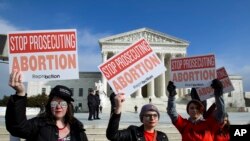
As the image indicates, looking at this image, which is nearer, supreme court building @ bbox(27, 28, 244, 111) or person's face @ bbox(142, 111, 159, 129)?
person's face @ bbox(142, 111, 159, 129)

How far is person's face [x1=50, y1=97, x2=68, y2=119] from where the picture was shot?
360 cm

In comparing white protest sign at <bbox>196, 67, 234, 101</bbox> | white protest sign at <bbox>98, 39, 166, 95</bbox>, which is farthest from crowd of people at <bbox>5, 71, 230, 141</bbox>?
white protest sign at <bbox>196, 67, 234, 101</bbox>

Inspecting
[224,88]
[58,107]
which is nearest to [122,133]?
[58,107]

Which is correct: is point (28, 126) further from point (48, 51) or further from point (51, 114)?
Result: point (48, 51)

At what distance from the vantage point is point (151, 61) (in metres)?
6.02

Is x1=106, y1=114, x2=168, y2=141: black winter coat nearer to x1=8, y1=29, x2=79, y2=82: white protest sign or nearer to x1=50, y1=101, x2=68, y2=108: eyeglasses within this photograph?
x1=50, y1=101, x2=68, y2=108: eyeglasses

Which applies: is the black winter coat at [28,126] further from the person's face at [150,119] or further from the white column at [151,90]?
the white column at [151,90]

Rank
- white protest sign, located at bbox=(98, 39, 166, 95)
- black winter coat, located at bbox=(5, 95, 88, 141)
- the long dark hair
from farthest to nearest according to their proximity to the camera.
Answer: white protest sign, located at bbox=(98, 39, 166, 95) → the long dark hair → black winter coat, located at bbox=(5, 95, 88, 141)

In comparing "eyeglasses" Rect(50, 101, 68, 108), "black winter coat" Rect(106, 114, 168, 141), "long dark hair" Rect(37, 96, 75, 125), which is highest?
"eyeglasses" Rect(50, 101, 68, 108)

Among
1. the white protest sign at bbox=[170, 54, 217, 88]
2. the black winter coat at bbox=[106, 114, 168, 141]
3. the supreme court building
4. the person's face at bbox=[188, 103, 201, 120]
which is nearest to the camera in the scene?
the black winter coat at bbox=[106, 114, 168, 141]

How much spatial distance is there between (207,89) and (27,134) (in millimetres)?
5098

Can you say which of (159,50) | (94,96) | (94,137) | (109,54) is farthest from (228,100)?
(94,137)

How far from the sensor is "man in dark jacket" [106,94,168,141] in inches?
150

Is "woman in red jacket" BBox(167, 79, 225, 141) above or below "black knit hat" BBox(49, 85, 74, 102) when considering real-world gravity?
below
